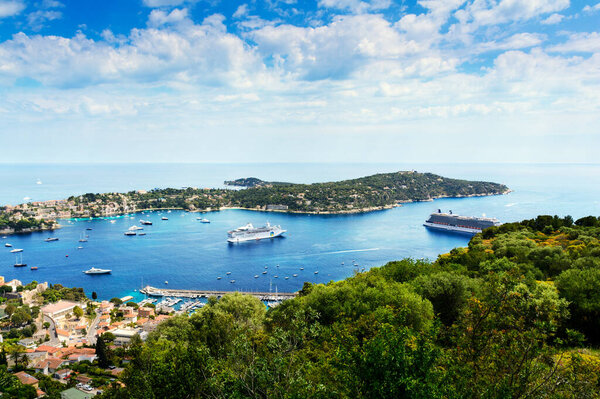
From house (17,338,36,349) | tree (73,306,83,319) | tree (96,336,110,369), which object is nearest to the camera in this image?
tree (96,336,110,369)

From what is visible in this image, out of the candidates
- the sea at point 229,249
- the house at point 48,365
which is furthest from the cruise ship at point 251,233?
the house at point 48,365

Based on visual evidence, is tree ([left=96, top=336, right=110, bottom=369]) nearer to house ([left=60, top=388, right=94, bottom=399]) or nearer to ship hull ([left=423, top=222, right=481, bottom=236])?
house ([left=60, top=388, right=94, bottom=399])

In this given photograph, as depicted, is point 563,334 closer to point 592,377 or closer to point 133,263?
point 592,377

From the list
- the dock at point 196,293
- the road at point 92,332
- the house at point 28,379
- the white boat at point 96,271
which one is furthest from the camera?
the white boat at point 96,271

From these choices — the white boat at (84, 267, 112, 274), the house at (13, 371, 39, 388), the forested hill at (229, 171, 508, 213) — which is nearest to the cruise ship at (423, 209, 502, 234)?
the forested hill at (229, 171, 508, 213)

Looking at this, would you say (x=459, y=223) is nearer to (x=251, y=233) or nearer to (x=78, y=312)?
(x=251, y=233)

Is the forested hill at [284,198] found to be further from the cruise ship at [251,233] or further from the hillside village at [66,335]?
the hillside village at [66,335]

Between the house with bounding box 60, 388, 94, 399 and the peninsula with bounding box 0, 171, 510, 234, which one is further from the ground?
the peninsula with bounding box 0, 171, 510, 234
